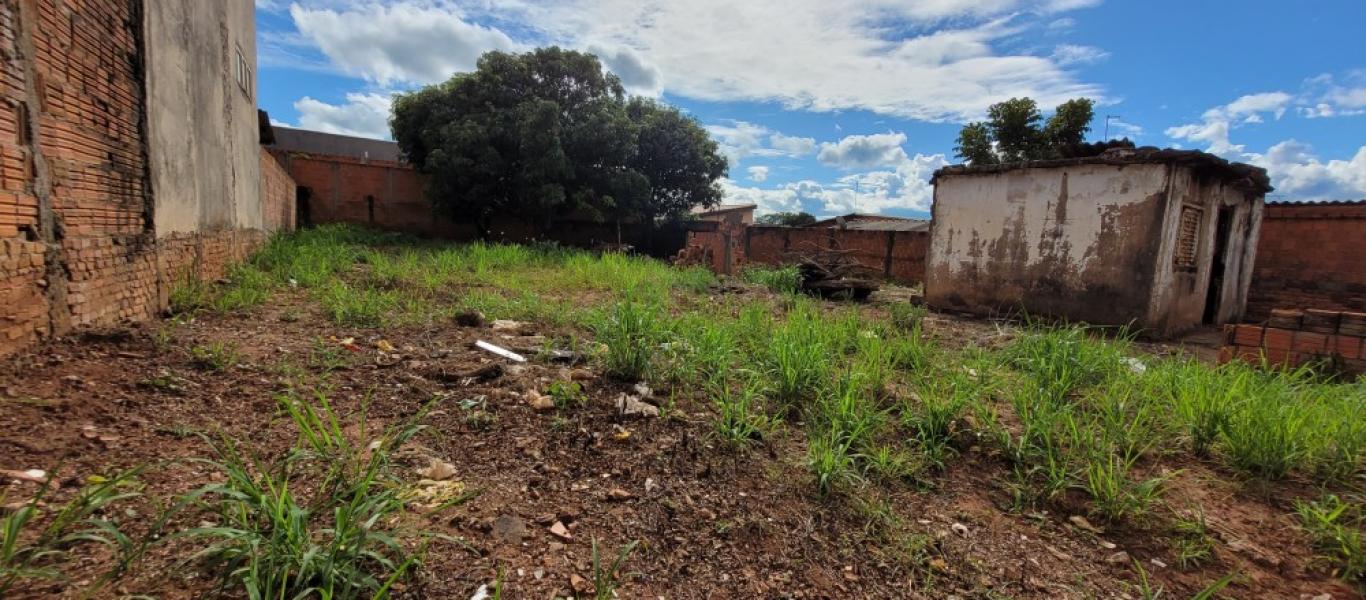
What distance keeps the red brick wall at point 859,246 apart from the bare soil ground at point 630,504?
10.0 metres

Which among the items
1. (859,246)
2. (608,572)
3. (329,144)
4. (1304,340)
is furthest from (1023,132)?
(329,144)

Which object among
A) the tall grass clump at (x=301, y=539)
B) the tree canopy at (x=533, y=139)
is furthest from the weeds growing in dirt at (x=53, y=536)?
the tree canopy at (x=533, y=139)

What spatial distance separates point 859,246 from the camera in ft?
46.3

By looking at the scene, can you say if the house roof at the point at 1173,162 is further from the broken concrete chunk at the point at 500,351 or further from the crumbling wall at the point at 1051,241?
the broken concrete chunk at the point at 500,351

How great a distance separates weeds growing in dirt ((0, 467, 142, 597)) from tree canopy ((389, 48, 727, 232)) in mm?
Answer: 12670

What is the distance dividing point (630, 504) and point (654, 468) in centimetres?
28

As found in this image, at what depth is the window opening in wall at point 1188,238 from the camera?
6840 mm

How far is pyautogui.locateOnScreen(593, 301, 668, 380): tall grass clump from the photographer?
3344 mm

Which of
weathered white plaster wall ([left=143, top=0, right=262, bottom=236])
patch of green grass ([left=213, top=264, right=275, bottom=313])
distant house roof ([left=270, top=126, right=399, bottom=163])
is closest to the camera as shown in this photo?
weathered white plaster wall ([left=143, top=0, right=262, bottom=236])

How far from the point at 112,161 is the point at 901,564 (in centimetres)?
471

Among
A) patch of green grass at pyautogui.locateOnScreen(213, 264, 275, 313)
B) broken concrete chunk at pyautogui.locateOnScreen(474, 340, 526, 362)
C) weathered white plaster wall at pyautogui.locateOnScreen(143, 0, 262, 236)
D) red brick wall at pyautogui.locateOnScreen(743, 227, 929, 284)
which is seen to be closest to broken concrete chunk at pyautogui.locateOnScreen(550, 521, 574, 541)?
broken concrete chunk at pyautogui.locateOnScreen(474, 340, 526, 362)

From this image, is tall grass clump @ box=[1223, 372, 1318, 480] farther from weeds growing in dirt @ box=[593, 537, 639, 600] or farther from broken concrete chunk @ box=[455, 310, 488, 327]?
broken concrete chunk @ box=[455, 310, 488, 327]

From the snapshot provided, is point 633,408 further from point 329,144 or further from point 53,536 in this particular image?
point 329,144

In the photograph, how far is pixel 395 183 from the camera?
50.1 feet
